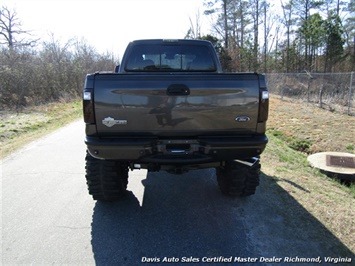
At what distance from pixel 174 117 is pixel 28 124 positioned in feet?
28.5

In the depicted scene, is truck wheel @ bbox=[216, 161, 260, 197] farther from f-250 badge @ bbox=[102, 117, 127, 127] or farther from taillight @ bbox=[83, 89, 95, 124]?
taillight @ bbox=[83, 89, 95, 124]

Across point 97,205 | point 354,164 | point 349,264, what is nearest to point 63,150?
point 97,205

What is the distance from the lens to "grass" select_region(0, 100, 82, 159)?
7031mm

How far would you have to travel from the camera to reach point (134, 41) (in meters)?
4.29

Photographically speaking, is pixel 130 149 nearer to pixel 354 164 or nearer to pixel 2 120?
pixel 354 164

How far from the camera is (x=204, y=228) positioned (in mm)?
2834

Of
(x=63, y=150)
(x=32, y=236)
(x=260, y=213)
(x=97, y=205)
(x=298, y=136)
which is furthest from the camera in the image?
(x=298, y=136)

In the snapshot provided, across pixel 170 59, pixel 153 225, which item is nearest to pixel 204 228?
pixel 153 225

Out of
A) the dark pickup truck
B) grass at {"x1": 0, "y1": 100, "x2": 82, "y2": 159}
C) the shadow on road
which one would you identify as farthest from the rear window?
grass at {"x1": 0, "y1": 100, "x2": 82, "y2": 159}

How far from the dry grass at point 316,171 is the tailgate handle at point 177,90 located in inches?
87.3

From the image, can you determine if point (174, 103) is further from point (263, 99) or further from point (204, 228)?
point (204, 228)

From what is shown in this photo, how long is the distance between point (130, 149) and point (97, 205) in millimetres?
Result: 1288

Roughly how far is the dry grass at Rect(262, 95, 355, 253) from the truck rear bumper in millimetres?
1305

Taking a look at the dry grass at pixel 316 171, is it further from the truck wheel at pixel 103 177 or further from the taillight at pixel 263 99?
the truck wheel at pixel 103 177
